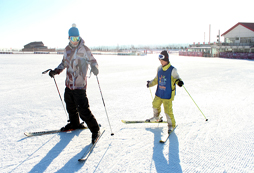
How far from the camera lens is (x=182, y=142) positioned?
9.15ft

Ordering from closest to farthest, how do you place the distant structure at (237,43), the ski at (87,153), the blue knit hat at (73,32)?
1. the ski at (87,153)
2. the blue knit hat at (73,32)
3. the distant structure at (237,43)

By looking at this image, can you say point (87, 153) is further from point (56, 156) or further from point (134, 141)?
point (134, 141)

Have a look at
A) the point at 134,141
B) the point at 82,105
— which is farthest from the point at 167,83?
the point at 82,105

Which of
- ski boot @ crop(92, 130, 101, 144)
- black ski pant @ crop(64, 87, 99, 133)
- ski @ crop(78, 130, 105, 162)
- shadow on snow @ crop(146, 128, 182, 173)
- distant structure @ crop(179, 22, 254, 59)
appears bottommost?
shadow on snow @ crop(146, 128, 182, 173)

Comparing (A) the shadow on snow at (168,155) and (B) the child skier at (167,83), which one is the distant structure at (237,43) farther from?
(A) the shadow on snow at (168,155)

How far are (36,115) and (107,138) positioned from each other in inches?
74.3

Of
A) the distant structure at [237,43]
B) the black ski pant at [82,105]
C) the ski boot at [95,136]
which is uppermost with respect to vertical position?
the distant structure at [237,43]

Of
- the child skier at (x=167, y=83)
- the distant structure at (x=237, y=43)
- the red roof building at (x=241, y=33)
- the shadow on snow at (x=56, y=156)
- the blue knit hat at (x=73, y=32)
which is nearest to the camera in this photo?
the shadow on snow at (x=56, y=156)

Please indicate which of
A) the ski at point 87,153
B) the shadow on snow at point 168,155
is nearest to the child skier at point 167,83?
the shadow on snow at point 168,155

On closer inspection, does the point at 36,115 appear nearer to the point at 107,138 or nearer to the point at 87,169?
the point at 107,138

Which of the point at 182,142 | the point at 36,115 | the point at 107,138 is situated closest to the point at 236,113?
the point at 182,142

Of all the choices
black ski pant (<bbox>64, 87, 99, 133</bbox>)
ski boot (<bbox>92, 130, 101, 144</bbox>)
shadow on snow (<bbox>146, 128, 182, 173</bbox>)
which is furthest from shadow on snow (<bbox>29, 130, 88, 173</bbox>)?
shadow on snow (<bbox>146, 128, 182, 173</bbox>)

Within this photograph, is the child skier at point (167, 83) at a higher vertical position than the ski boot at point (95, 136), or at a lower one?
higher

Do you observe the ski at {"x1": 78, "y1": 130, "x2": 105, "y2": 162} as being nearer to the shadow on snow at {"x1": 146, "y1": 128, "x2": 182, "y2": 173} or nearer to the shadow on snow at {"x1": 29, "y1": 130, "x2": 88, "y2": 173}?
the shadow on snow at {"x1": 29, "y1": 130, "x2": 88, "y2": 173}
